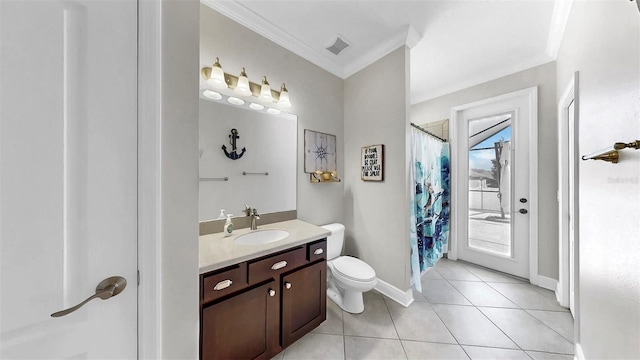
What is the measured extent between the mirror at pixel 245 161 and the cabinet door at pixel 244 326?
680 mm

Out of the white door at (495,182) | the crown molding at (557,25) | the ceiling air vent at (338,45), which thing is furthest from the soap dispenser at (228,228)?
the crown molding at (557,25)

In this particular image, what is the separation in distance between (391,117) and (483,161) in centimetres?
161

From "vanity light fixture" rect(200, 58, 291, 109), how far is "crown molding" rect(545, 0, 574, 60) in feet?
7.58

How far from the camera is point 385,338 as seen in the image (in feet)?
4.91

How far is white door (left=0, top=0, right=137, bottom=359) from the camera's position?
48cm

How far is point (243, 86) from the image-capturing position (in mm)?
1577

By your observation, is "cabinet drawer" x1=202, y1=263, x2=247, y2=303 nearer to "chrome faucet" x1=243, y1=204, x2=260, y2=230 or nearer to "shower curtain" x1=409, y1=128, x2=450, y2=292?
"chrome faucet" x1=243, y1=204, x2=260, y2=230

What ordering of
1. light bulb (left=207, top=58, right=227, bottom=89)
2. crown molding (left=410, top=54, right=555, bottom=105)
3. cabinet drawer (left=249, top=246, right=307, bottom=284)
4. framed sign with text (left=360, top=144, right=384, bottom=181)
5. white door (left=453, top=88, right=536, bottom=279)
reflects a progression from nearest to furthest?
cabinet drawer (left=249, top=246, right=307, bottom=284) < light bulb (left=207, top=58, right=227, bottom=89) < framed sign with text (left=360, top=144, right=384, bottom=181) < crown molding (left=410, top=54, right=555, bottom=105) < white door (left=453, top=88, right=536, bottom=279)

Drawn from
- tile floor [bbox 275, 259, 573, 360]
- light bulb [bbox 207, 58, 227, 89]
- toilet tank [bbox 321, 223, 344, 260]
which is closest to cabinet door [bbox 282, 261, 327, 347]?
tile floor [bbox 275, 259, 573, 360]

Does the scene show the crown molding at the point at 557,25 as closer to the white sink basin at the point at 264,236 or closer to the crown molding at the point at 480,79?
the crown molding at the point at 480,79

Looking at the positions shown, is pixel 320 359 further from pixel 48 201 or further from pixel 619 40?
pixel 619 40

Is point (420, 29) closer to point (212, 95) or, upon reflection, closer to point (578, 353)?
point (212, 95)

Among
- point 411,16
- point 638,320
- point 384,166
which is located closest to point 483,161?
point 384,166

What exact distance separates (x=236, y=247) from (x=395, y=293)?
163 centimetres
